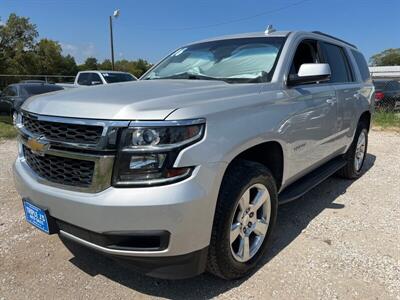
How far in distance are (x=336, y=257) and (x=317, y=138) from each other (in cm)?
113

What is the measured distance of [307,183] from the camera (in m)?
3.65

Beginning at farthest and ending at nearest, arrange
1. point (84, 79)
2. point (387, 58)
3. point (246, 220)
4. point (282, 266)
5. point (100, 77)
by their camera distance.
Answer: point (387, 58) → point (84, 79) → point (100, 77) → point (282, 266) → point (246, 220)

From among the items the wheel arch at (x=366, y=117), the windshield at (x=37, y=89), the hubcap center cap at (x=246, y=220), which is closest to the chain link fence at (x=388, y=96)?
the wheel arch at (x=366, y=117)

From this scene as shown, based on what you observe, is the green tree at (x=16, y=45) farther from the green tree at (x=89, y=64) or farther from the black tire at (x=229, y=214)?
the black tire at (x=229, y=214)

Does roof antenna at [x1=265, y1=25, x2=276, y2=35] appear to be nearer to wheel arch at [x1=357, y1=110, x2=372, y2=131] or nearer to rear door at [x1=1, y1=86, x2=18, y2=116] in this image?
wheel arch at [x1=357, y1=110, x2=372, y2=131]

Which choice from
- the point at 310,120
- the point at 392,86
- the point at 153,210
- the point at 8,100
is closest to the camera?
the point at 153,210

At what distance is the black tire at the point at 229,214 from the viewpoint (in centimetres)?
234

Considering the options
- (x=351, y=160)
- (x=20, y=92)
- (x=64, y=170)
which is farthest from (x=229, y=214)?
(x=20, y=92)

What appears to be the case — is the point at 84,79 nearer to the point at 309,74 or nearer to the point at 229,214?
the point at 309,74

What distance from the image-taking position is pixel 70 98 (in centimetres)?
240

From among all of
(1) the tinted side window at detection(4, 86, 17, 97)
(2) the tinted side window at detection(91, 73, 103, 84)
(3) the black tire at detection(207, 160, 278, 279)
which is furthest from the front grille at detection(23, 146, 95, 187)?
(2) the tinted side window at detection(91, 73, 103, 84)

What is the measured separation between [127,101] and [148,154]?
0.39 m

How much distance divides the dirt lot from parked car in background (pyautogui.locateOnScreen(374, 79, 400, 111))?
1258cm

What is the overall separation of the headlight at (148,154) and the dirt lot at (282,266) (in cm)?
98
